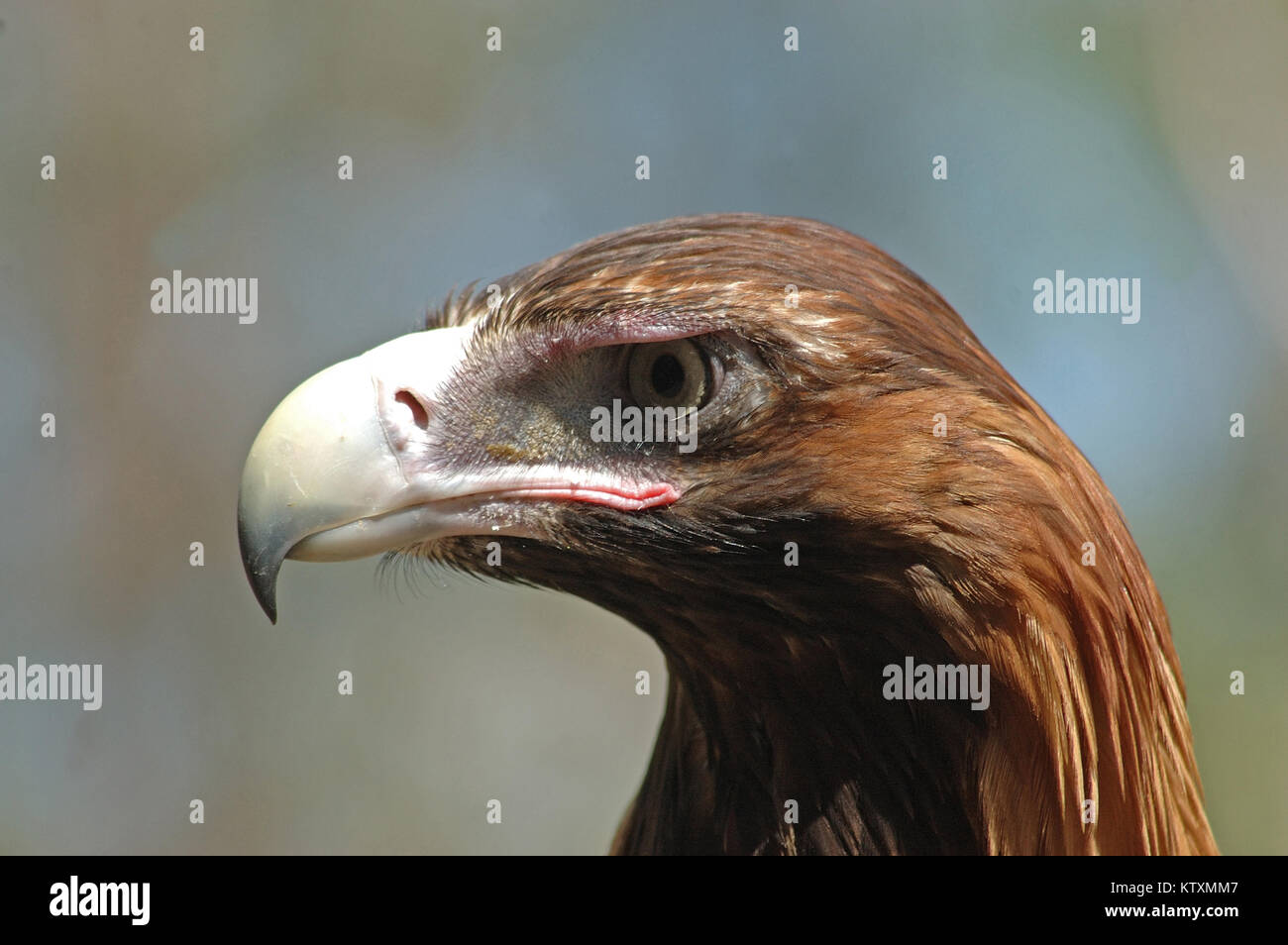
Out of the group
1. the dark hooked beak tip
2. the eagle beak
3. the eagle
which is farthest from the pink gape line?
the dark hooked beak tip

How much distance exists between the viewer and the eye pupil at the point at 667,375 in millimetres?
1972

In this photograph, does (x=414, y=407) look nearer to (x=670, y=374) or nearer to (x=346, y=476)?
(x=346, y=476)

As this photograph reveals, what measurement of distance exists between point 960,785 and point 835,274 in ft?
3.11

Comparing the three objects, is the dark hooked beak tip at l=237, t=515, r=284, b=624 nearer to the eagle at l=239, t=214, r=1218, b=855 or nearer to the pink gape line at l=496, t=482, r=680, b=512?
the eagle at l=239, t=214, r=1218, b=855

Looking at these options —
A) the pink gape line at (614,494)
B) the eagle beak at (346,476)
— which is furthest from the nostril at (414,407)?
the pink gape line at (614,494)

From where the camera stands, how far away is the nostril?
2021 millimetres

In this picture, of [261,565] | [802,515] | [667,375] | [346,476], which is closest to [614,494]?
[667,375]

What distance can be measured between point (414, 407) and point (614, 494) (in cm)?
39

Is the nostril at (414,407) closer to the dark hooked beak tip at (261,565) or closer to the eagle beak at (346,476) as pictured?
the eagle beak at (346,476)

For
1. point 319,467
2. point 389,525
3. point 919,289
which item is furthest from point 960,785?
point 319,467

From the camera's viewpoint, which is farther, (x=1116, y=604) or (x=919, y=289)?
(x=919, y=289)

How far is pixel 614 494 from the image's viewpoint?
6.61ft

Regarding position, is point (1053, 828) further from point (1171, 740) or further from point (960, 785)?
point (1171, 740)
